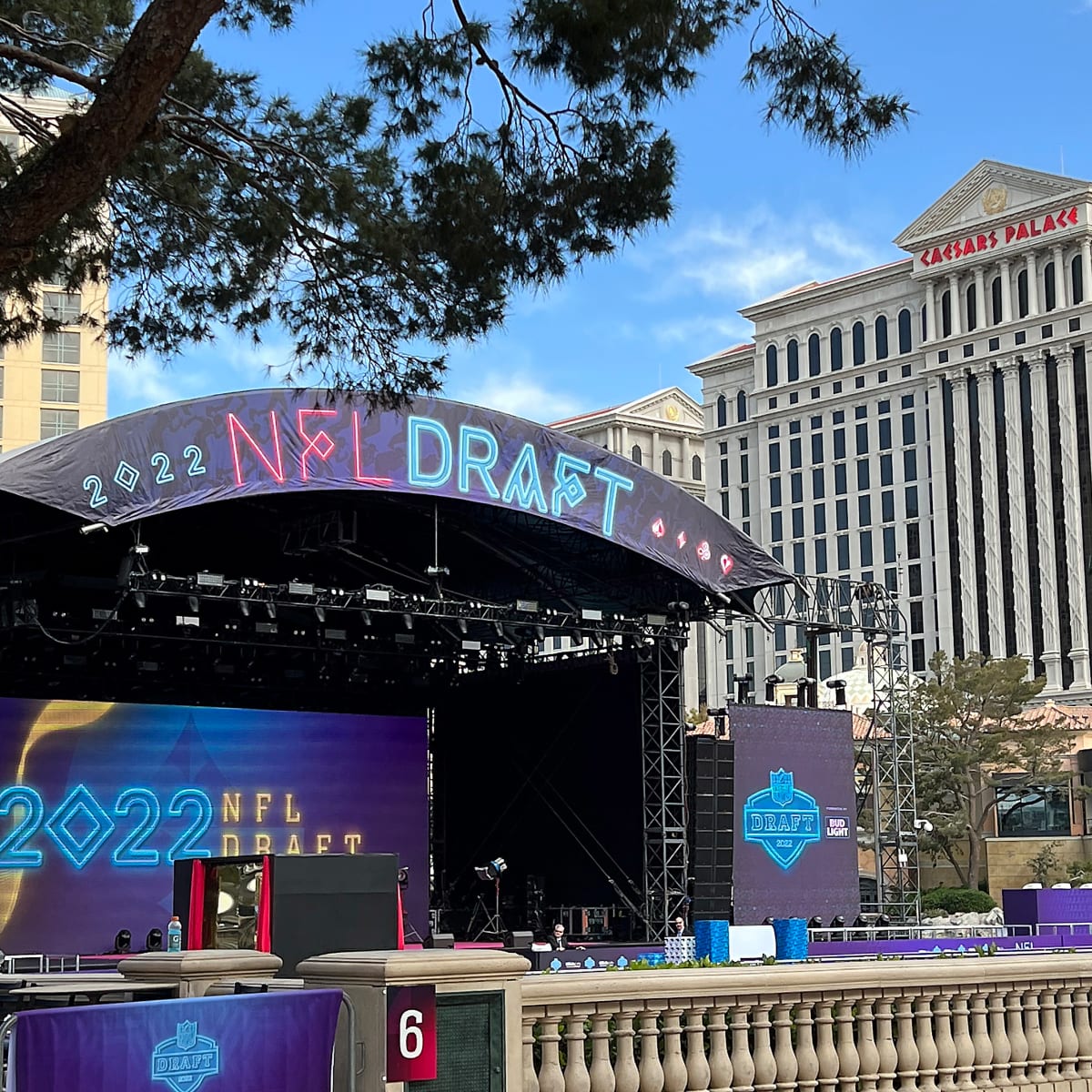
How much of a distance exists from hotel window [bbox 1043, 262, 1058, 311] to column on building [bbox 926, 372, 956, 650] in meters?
7.10

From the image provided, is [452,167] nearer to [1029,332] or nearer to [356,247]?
[356,247]

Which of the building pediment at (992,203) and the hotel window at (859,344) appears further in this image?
the hotel window at (859,344)

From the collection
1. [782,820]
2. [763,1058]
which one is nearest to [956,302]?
[782,820]

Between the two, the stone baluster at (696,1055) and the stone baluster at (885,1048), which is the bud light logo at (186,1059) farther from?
the stone baluster at (885,1048)

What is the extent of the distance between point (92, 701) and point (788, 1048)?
19502mm

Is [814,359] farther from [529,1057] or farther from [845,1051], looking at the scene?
[529,1057]

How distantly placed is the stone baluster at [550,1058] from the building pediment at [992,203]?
3070 inches

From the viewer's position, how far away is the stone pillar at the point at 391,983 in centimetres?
509

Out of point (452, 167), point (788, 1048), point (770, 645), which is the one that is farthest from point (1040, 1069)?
point (770, 645)

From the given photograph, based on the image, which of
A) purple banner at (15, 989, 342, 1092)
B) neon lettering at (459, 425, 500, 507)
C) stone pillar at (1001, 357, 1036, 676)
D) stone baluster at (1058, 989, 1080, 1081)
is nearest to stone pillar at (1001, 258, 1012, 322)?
stone pillar at (1001, 357, 1036, 676)

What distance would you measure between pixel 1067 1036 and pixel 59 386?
64047 millimetres

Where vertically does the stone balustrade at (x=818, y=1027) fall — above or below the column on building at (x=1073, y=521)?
below

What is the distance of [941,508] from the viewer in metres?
86.9

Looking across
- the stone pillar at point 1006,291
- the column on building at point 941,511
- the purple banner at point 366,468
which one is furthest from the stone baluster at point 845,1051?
the column on building at point 941,511
